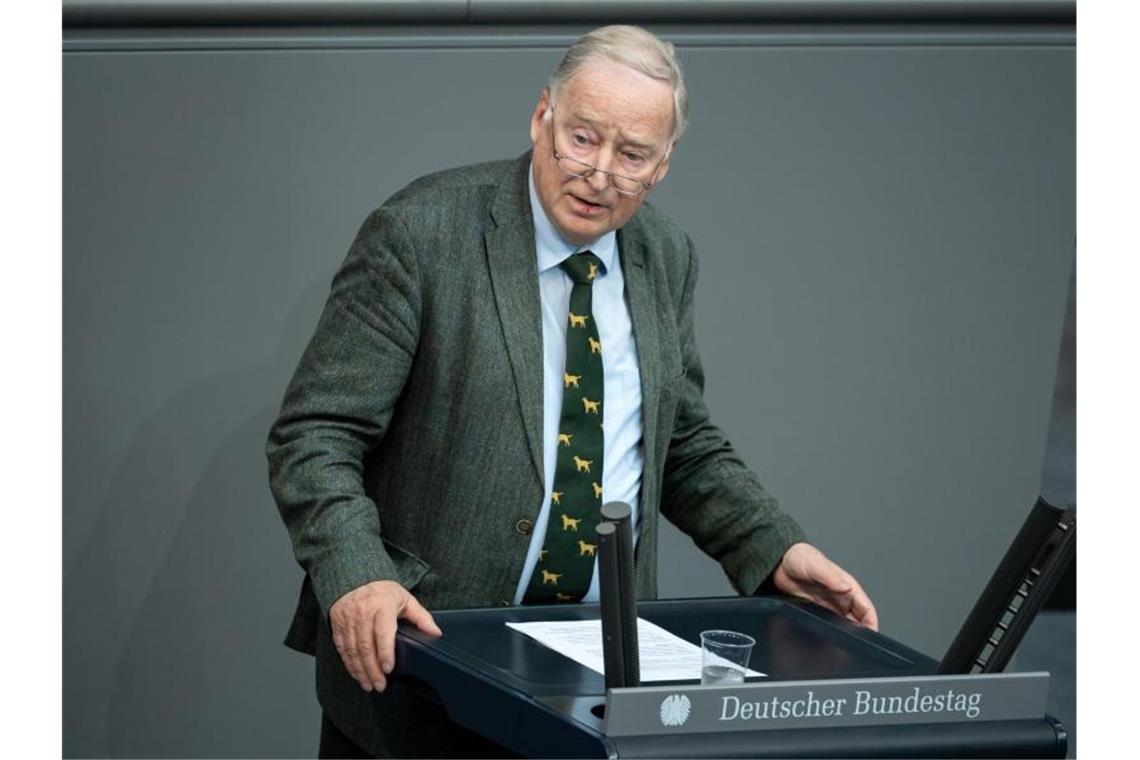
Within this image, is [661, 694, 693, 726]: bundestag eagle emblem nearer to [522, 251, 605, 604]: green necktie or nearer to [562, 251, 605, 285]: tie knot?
[522, 251, 605, 604]: green necktie

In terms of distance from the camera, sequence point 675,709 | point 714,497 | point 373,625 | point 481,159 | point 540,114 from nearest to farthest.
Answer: point 675,709 → point 373,625 → point 540,114 → point 714,497 → point 481,159

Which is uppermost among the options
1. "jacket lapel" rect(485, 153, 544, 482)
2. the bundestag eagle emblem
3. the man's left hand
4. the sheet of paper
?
"jacket lapel" rect(485, 153, 544, 482)

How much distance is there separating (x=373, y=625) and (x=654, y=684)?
37cm

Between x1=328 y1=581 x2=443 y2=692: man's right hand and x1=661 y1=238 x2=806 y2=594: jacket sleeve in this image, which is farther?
x1=661 y1=238 x2=806 y2=594: jacket sleeve

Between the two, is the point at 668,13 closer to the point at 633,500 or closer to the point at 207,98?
the point at 207,98

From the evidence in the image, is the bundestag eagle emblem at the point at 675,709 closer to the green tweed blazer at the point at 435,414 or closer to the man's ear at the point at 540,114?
the green tweed blazer at the point at 435,414

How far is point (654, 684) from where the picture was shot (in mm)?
1877

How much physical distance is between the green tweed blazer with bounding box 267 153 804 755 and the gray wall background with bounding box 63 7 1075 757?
98cm

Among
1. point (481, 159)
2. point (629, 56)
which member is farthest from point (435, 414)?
point (481, 159)

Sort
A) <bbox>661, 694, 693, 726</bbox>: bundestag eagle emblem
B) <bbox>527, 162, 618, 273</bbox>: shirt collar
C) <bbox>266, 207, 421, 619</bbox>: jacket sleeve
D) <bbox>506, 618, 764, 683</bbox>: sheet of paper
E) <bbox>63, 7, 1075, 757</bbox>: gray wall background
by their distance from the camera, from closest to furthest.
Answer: <bbox>661, 694, 693, 726</bbox>: bundestag eagle emblem, <bbox>506, 618, 764, 683</bbox>: sheet of paper, <bbox>266, 207, 421, 619</bbox>: jacket sleeve, <bbox>527, 162, 618, 273</bbox>: shirt collar, <bbox>63, 7, 1075, 757</bbox>: gray wall background

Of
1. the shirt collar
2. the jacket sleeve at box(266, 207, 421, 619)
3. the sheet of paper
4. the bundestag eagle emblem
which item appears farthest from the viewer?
the shirt collar

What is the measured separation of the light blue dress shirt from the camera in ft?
7.79

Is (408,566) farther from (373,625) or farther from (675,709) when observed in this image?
(675,709)

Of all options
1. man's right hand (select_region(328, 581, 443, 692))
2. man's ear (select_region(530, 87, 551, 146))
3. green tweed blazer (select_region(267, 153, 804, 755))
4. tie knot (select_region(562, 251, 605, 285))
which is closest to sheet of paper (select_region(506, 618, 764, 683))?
man's right hand (select_region(328, 581, 443, 692))
